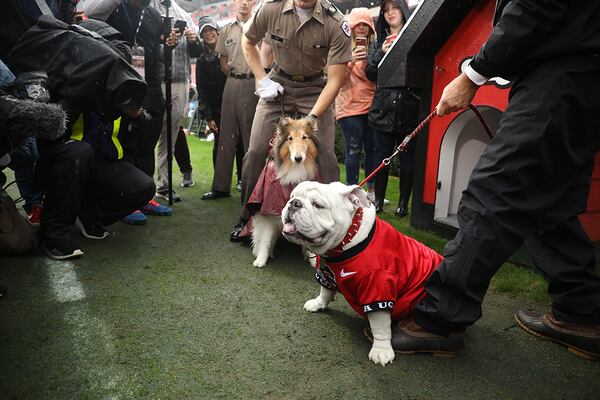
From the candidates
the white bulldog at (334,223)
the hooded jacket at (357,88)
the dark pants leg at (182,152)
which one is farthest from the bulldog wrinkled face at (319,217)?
the dark pants leg at (182,152)

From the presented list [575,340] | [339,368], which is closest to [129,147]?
[339,368]

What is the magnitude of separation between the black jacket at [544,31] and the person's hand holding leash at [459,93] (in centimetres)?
16

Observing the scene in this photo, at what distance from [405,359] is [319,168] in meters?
1.63

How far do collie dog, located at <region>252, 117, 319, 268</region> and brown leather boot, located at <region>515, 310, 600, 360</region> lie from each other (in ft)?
4.76

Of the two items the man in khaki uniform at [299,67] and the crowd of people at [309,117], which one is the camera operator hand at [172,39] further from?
the man in khaki uniform at [299,67]

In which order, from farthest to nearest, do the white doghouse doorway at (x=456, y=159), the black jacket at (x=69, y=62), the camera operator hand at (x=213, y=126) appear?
1. the camera operator hand at (x=213, y=126)
2. the white doghouse doorway at (x=456, y=159)
3. the black jacket at (x=69, y=62)

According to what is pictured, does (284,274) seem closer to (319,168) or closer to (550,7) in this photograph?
(319,168)

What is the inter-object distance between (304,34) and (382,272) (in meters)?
2.04

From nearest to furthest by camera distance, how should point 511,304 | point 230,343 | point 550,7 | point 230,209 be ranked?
point 550,7 → point 230,343 → point 511,304 → point 230,209

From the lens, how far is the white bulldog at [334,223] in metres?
1.84

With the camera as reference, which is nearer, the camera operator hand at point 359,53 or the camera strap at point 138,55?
the camera strap at point 138,55

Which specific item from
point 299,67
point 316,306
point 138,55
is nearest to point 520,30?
point 316,306

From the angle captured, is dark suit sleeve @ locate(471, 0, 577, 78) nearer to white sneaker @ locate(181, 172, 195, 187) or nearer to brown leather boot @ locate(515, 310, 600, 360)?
brown leather boot @ locate(515, 310, 600, 360)

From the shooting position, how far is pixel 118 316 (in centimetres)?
219
